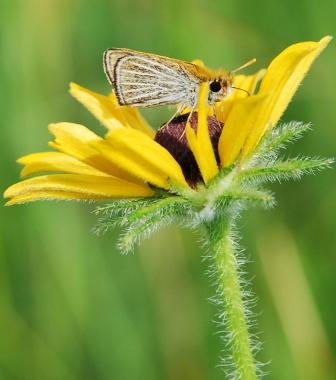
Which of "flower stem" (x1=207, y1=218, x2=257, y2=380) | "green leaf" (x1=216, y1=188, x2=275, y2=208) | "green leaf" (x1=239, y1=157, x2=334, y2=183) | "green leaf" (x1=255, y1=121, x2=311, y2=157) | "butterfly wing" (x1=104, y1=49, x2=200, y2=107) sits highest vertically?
"butterfly wing" (x1=104, y1=49, x2=200, y2=107)

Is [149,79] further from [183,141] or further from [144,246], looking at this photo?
[144,246]

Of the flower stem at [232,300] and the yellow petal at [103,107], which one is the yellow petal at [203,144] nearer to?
the flower stem at [232,300]

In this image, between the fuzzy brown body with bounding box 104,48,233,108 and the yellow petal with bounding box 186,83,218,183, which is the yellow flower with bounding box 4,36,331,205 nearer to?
the yellow petal with bounding box 186,83,218,183

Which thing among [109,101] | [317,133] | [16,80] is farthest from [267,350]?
[16,80]

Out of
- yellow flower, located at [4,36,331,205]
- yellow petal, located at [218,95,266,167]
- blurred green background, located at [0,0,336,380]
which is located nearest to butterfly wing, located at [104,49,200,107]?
yellow flower, located at [4,36,331,205]

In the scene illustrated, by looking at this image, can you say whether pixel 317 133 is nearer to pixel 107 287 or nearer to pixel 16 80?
pixel 107 287

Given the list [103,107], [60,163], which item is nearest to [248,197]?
[60,163]

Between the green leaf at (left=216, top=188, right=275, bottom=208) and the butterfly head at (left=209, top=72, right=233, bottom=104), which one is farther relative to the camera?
the butterfly head at (left=209, top=72, right=233, bottom=104)

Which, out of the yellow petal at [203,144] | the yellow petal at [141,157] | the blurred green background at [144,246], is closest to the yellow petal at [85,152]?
the yellow petal at [141,157]
